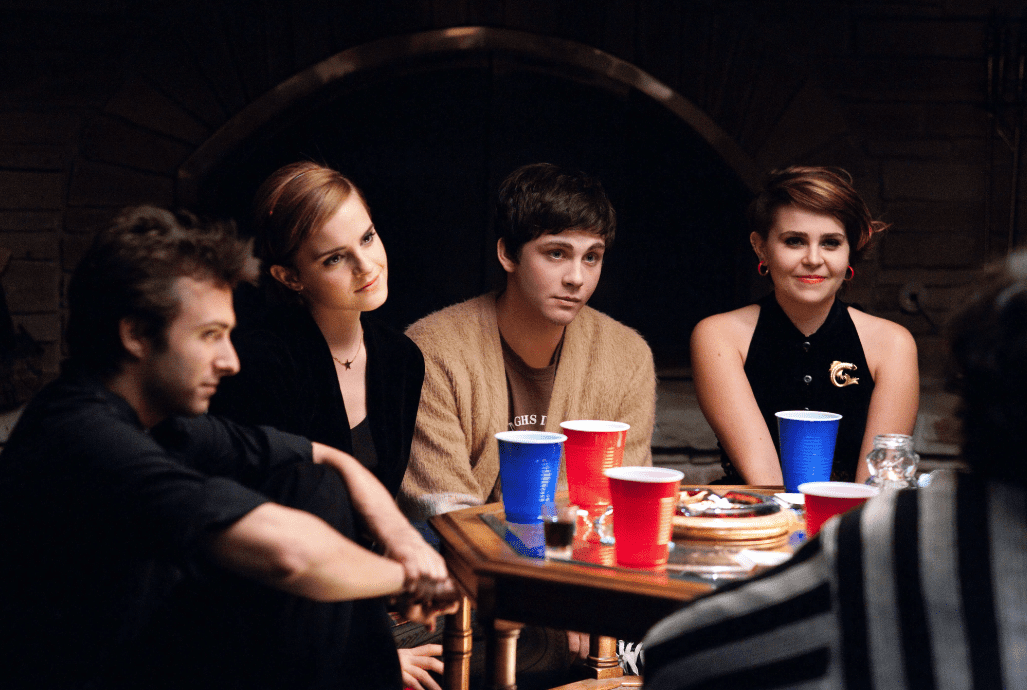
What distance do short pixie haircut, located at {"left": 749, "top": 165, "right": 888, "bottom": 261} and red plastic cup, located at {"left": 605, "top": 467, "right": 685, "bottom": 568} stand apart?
1228 millimetres

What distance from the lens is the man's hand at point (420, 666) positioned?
1949 millimetres

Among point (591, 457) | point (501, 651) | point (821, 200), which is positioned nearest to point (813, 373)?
point (821, 200)

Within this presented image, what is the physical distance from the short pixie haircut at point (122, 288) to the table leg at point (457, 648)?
680mm

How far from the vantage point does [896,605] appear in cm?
88

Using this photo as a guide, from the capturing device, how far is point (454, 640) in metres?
1.66

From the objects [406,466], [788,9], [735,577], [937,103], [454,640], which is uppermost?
[788,9]

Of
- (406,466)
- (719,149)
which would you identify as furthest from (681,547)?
(719,149)

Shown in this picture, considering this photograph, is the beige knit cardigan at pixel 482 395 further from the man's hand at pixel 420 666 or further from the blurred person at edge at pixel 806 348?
the man's hand at pixel 420 666

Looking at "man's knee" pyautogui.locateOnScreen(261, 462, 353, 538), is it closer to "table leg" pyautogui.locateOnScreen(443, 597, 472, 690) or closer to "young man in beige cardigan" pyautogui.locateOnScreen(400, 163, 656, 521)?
"table leg" pyautogui.locateOnScreen(443, 597, 472, 690)

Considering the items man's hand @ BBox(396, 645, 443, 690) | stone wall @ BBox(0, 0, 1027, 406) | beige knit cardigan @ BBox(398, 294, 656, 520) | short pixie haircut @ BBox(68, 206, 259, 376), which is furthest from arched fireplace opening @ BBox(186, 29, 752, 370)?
short pixie haircut @ BBox(68, 206, 259, 376)

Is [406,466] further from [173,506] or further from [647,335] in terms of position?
[647,335]

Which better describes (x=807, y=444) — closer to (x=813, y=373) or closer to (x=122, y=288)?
(x=813, y=373)

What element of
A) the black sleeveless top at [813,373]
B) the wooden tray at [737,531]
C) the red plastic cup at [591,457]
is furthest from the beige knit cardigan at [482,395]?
the wooden tray at [737,531]

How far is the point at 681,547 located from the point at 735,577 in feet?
0.49
